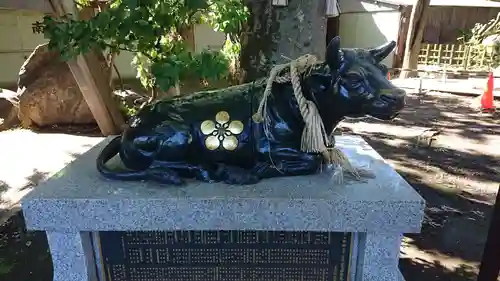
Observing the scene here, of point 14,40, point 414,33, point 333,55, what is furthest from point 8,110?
point 414,33

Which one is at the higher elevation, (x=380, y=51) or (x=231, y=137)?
(x=380, y=51)

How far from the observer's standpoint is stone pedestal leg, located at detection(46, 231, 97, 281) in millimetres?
2098

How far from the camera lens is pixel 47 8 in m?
5.00

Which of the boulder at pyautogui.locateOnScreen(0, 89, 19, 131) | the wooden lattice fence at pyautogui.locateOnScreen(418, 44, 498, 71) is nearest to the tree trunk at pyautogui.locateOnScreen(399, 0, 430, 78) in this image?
the wooden lattice fence at pyautogui.locateOnScreen(418, 44, 498, 71)

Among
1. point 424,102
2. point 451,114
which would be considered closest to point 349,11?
point 424,102

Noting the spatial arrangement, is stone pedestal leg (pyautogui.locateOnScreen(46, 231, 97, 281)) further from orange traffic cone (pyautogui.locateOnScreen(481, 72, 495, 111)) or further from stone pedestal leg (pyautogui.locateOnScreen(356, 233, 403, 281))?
orange traffic cone (pyautogui.locateOnScreen(481, 72, 495, 111))

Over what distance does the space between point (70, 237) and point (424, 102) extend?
378 inches

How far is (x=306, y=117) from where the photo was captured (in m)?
2.09

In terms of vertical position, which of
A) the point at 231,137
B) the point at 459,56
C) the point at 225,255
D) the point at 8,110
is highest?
the point at 231,137

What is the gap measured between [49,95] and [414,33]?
10.8m

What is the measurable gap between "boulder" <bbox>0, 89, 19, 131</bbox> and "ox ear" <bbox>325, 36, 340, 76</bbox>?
23.6 ft

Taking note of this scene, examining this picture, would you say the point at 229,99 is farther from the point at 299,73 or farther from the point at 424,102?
the point at 424,102

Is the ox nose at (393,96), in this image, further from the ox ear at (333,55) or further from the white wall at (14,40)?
the white wall at (14,40)

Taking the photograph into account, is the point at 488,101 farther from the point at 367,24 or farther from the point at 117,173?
the point at 117,173
